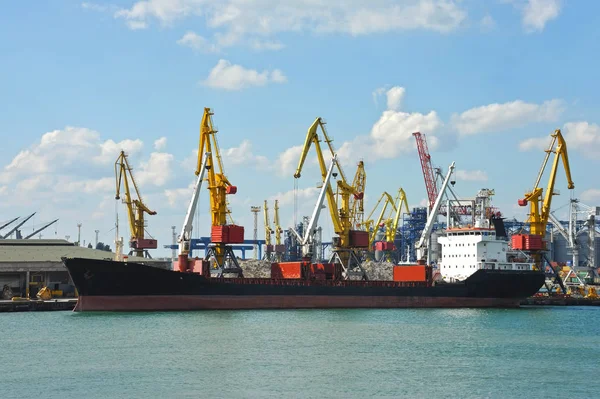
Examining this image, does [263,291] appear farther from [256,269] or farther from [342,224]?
[256,269]

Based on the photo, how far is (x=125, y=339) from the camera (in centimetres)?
4409

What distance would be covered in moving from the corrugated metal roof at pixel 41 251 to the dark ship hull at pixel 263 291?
74.9 ft

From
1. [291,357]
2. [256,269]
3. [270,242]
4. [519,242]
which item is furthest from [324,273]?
[270,242]

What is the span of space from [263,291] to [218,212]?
9130mm

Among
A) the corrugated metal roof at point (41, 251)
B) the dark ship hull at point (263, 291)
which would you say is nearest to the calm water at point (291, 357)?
the dark ship hull at point (263, 291)

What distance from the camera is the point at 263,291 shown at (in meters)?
64.8

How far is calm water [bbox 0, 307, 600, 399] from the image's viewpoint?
31.5 m

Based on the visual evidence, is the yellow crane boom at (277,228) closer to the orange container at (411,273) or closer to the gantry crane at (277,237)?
the gantry crane at (277,237)

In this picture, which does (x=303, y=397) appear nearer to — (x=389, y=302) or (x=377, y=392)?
(x=377, y=392)

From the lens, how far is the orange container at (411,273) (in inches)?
2842

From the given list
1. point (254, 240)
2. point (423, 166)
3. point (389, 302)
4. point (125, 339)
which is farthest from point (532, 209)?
point (254, 240)

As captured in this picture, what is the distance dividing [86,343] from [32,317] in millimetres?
18876

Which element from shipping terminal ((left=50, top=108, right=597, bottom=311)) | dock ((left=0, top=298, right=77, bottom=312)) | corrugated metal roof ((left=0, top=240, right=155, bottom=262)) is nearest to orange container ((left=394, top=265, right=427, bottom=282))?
shipping terminal ((left=50, top=108, right=597, bottom=311))

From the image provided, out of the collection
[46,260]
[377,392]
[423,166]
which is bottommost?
[377,392]
